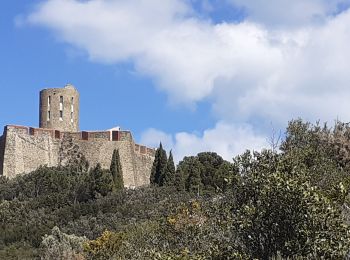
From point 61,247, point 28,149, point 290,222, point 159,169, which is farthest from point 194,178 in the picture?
point 290,222

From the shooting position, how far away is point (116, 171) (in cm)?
5816

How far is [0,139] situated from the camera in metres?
63.1

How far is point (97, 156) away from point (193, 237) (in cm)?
4214

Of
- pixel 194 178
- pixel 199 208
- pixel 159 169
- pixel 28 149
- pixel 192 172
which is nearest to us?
pixel 199 208

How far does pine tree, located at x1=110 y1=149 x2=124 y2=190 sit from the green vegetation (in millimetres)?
135

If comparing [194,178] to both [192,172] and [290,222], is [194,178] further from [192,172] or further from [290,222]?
[290,222]

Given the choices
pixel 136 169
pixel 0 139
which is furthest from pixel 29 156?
pixel 136 169

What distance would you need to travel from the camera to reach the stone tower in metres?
64.3

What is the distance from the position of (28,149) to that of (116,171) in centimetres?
851

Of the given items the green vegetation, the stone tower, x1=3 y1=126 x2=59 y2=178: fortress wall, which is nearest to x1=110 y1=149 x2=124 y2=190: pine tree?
the green vegetation

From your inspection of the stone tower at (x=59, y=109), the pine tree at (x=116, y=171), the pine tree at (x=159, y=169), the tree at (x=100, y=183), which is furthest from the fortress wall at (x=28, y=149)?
the pine tree at (x=159, y=169)

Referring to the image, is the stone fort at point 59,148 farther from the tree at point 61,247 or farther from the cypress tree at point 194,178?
the tree at point 61,247

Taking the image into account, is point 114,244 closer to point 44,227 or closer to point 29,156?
point 44,227

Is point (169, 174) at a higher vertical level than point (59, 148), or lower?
lower
